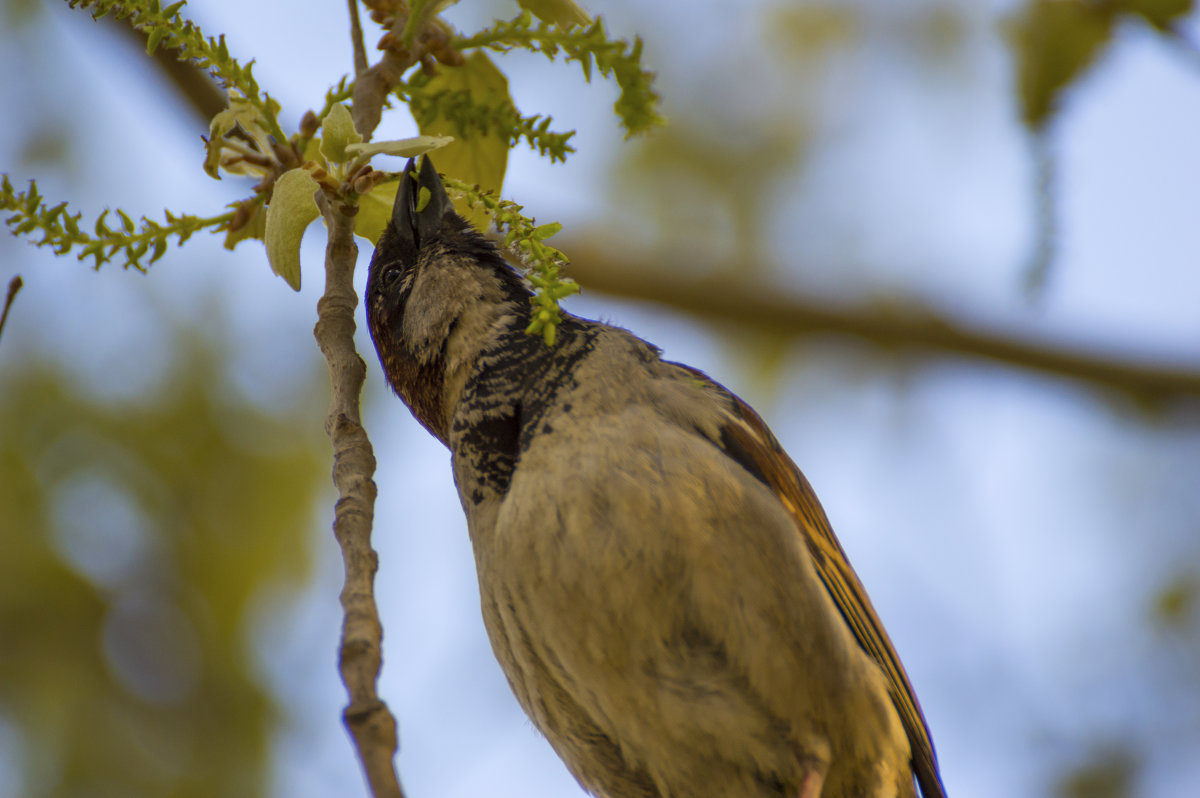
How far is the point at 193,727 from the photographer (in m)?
4.58

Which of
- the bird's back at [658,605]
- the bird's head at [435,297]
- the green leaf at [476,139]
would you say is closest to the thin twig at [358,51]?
the green leaf at [476,139]

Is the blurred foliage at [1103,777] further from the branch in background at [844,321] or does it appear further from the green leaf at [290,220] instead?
the green leaf at [290,220]

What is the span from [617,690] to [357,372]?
1.07 meters

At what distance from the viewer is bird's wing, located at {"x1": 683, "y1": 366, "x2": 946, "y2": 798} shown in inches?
120

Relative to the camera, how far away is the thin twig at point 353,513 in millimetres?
1640

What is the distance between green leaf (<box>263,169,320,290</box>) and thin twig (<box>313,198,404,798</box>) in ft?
0.66

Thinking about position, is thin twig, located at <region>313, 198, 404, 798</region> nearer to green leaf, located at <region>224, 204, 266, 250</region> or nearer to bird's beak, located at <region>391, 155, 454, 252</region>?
green leaf, located at <region>224, 204, 266, 250</region>

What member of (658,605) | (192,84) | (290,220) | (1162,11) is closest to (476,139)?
(290,220)

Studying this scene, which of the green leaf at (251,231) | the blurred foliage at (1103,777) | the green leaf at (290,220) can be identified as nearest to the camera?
the green leaf at (290,220)

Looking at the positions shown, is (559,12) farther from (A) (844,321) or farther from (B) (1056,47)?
(A) (844,321)

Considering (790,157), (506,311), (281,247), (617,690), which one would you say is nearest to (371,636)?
(281,247)

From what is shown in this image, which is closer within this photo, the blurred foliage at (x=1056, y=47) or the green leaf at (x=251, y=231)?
the blurred foliage at (x=1056, y=47)

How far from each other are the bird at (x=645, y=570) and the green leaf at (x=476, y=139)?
0.18 meters

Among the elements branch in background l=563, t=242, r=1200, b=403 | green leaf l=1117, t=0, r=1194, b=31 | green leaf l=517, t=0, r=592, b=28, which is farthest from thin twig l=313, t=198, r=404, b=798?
branch in background l=563, t=242, r=1200, b=403
